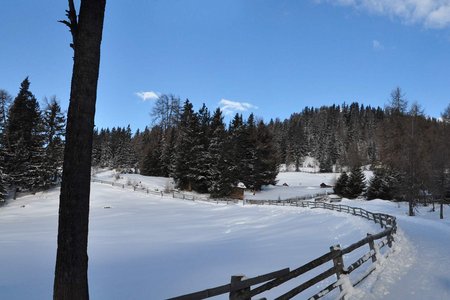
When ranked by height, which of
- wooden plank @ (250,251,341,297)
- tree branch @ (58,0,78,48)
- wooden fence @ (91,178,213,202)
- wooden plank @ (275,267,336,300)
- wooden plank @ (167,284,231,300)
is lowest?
wooden fence @ (91,178,213,202)

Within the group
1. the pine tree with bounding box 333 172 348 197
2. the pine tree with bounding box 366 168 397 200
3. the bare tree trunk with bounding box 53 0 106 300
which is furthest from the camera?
the pine tree with bounding box 333 172 348 197

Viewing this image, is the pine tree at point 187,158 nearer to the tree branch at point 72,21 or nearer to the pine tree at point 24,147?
the pine tree at point 24,147

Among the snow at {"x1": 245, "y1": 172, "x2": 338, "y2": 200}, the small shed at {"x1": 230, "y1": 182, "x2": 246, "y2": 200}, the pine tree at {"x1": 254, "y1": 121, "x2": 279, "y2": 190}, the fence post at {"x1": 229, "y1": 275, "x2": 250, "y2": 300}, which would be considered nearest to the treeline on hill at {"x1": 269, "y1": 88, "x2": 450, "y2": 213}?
the snow at {"x1": 245, "y1": 172, "x2": 338, "y2": 200}

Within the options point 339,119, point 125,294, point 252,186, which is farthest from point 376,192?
point 339,119

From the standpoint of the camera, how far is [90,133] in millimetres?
4473

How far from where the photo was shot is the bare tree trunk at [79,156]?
13.8 feet

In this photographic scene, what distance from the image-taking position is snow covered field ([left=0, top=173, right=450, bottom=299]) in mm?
11930

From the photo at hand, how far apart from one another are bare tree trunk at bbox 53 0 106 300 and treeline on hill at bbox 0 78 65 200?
46565mm

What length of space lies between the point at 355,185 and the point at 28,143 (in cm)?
5152

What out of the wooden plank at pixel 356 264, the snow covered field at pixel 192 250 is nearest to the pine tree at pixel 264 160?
the snow covered field at pixel 192 250

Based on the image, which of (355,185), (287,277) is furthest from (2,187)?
(355,185)

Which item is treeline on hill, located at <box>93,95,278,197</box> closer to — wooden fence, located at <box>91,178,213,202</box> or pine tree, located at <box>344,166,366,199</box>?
wooden fence, located at <box>91,178,213,202</box>

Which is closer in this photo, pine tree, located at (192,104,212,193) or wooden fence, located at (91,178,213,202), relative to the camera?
wooden fence, located at (91,178,213,202)

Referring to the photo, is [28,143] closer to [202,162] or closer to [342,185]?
[202,162]
